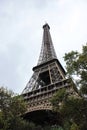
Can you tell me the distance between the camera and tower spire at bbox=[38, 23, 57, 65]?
52.0 metres

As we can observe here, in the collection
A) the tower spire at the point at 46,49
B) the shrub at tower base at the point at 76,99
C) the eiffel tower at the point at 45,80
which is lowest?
the shrub at tower base at the point at 76,99

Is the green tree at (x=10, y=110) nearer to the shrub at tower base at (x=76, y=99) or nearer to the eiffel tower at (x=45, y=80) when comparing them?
the shrub at tower base at (x=76, y=99)

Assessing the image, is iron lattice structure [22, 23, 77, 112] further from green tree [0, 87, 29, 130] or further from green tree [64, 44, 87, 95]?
green tree [64, 44, 87, 95]

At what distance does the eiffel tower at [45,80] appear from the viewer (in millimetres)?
37875

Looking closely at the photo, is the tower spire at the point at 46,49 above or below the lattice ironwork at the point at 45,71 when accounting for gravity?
above

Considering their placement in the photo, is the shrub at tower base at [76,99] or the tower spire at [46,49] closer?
Answer: the shrub at tower base at [76,99]

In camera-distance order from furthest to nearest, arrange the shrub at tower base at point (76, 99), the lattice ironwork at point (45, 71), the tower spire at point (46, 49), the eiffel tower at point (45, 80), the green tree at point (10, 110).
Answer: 1. the tower spire at point (46, 49)
2. the lattice ironwork at point (45, 71)
3. the eiffel tower at point (45, 80)
4. the green tree at point (10, 110)
5. the shrub at tower base at point (76, 99)

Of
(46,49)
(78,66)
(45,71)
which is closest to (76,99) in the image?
(78,66)

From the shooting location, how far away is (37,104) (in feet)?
125

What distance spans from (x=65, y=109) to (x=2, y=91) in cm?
915

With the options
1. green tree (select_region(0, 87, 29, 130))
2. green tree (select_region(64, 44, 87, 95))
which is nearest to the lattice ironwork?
green tree (select_region(0, 87, 29, 130))

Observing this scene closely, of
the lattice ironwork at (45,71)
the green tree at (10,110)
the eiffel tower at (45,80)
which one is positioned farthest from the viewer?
the lattice ironwork at (45,71)

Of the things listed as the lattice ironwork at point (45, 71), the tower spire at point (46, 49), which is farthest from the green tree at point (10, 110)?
the tower spire at point (46, 49)

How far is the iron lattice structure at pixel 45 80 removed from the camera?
38.0m
